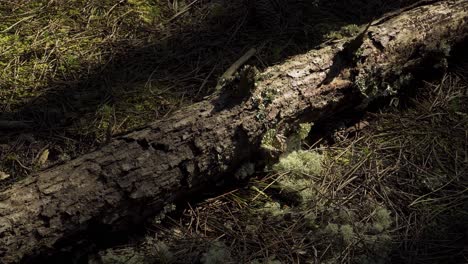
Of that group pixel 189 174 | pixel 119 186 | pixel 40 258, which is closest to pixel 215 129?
pixel 189 174

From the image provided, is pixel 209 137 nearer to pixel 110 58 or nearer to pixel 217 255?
pixel 217 255

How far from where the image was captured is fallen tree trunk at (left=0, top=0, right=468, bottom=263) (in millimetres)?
2500

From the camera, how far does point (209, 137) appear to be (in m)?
2.90

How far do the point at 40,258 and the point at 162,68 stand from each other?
73.6 inches

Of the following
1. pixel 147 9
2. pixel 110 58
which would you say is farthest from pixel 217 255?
pixel 147 9

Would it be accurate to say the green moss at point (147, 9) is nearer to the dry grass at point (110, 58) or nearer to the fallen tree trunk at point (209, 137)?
the dry grass at point (110, 58)

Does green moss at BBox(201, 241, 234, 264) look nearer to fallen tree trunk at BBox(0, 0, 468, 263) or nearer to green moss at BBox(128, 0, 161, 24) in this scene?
fallen tree trunk at BBox(0, 0, 468, 263)

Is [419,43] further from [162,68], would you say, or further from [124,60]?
[124,60]

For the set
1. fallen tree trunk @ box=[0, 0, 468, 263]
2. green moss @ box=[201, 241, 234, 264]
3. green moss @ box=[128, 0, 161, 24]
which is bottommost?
green moss @ box=[201, 241, 234, 264]

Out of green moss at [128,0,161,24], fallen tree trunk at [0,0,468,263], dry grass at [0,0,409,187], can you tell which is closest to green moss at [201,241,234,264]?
fallen tree trunk at [0,0,468,263]

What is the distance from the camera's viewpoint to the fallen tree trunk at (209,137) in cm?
250

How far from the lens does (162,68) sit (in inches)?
155

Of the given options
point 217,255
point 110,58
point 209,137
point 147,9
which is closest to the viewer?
point 217,255

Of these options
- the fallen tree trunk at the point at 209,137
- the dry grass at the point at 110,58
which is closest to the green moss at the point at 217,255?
the fallen tree trunk at the point at 209,137
